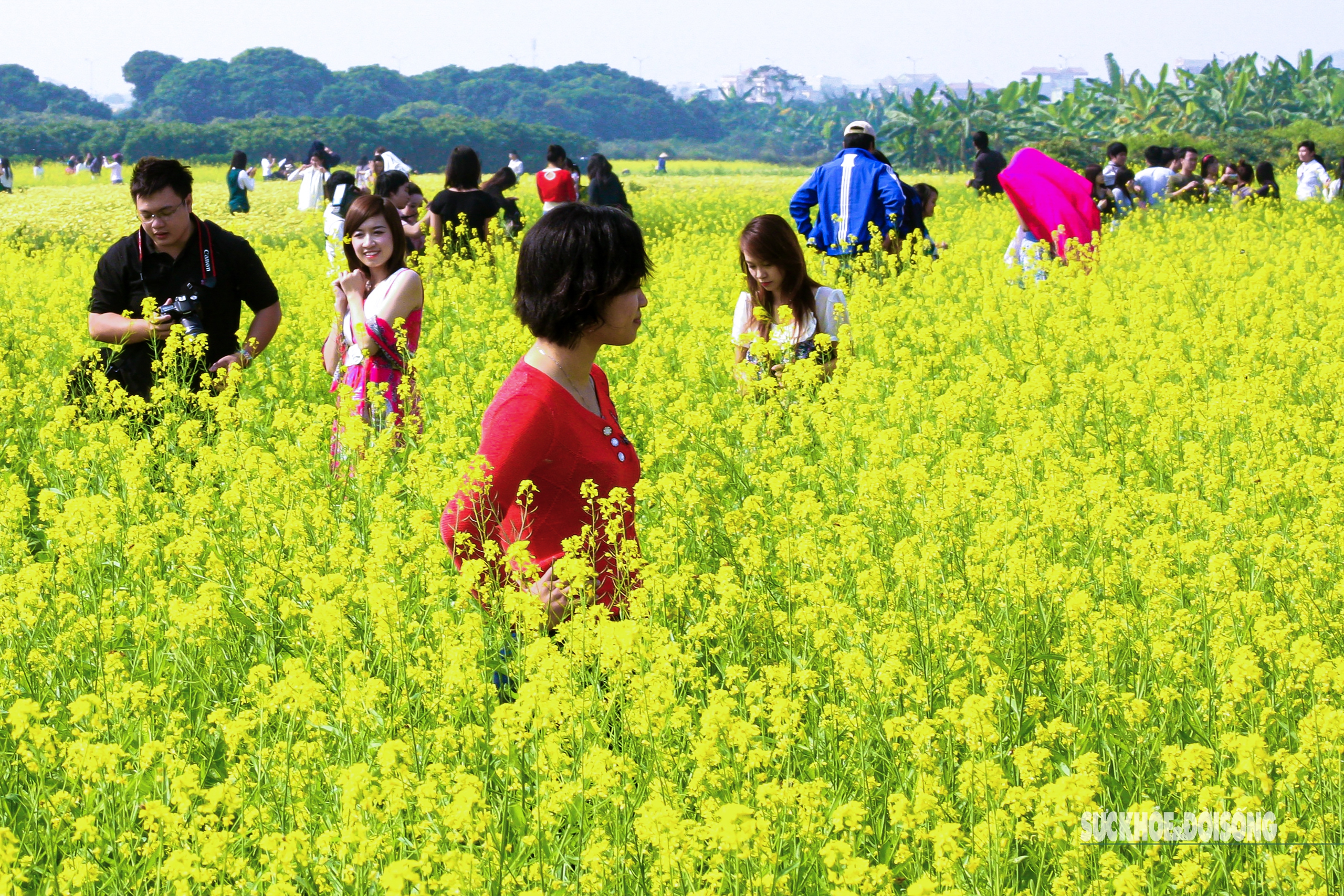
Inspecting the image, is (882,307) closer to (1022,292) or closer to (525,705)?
(1022,292)

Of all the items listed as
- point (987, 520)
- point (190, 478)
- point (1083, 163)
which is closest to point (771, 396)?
point (987, 520)

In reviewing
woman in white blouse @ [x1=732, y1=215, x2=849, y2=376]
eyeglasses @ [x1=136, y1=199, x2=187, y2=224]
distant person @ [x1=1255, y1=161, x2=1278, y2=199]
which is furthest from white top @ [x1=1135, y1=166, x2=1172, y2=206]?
eyeglasses @ [x1=136, y1=199, x2=187, y2=224]

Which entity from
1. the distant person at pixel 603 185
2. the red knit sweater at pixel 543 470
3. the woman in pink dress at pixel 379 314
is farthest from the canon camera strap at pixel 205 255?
the distant person at pixel 603 185

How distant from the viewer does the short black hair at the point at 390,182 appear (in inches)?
342

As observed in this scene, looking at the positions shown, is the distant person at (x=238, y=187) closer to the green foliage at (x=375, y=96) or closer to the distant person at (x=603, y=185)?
the distant person at (x=603, y=185)

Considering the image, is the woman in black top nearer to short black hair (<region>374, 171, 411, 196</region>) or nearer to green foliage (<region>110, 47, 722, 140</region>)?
short black hair (<region>374, 171, 411, 196</region>)

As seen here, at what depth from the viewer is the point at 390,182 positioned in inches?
345

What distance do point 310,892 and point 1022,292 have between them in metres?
7.08

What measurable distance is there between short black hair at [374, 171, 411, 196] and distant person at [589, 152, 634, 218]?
4.80 meters

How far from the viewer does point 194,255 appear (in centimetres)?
494

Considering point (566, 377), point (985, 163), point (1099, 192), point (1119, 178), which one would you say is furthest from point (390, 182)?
point (1119, 178)

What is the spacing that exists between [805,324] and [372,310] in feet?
6.17

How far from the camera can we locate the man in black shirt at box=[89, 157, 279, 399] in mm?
4777

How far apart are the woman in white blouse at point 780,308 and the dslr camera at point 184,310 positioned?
88.6 inches
